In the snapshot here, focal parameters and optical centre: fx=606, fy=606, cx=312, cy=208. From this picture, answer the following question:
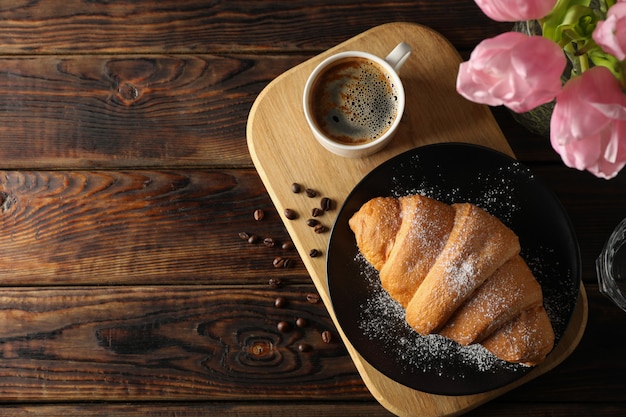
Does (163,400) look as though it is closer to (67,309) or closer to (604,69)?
(67,309)

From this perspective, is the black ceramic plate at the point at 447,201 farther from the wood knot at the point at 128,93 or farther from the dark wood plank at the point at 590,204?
the wood knot at the point at 128,93

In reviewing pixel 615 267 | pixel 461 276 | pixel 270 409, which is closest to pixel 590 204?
pixel 615 267

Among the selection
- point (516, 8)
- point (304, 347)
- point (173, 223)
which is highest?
point (516, 8)

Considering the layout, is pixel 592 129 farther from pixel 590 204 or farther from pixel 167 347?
pixel 167 347

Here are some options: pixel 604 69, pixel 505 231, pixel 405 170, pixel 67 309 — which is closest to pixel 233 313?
pixel 67 309

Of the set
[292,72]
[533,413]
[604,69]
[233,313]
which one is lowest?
[533,413]

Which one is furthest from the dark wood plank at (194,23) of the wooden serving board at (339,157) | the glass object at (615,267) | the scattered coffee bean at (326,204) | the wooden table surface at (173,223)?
the glass object at (615,267)
